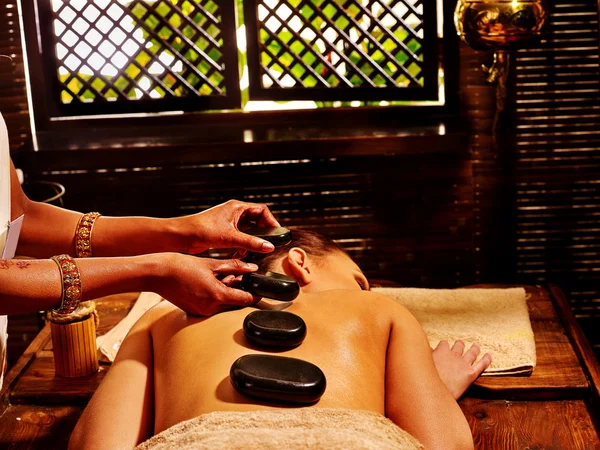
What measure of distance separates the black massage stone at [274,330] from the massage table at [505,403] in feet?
1.64

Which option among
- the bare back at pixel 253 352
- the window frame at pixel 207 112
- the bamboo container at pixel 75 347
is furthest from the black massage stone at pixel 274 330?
the window frame at pixel 207 112

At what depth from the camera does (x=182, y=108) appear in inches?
115

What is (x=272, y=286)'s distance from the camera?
1.48 meters

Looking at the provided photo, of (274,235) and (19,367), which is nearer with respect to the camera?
(274,235)

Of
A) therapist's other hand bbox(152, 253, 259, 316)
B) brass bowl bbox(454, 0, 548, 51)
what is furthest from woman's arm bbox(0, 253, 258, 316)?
brass bowl bbox(454, 0, 548, 51)

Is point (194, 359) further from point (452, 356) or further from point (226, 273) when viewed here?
point (452, 356)

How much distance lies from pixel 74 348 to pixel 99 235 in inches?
11.9

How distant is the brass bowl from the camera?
228 centimetres

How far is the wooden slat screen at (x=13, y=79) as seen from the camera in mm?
2766

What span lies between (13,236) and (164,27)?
4.86 ft

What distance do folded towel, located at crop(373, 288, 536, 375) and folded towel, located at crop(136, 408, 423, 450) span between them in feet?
2.29

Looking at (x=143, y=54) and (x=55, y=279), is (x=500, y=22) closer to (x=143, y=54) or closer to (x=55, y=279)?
(x=143, y=54)

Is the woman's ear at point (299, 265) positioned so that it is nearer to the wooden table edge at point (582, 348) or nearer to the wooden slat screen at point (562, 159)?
the wooden table edge at point (582, 348)

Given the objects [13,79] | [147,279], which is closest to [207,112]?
[13,79]
